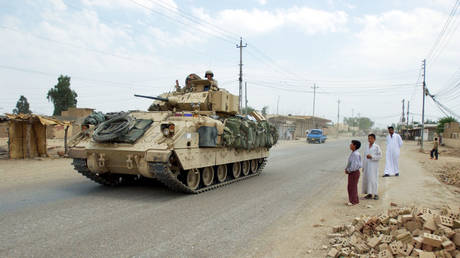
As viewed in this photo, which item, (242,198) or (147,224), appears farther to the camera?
(242,198)

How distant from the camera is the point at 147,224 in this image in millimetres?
5570

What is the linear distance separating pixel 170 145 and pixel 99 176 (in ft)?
8.10

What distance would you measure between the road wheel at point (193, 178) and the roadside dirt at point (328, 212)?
107 inches

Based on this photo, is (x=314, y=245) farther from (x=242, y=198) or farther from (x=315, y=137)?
(x=315, y=137)

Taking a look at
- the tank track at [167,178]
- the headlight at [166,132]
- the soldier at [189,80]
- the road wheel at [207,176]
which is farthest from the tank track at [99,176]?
the soldier at [189,80]

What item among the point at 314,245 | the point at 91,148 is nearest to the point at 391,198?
the point at 314,245

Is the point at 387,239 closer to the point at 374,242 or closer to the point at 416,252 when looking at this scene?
the point at 374,242

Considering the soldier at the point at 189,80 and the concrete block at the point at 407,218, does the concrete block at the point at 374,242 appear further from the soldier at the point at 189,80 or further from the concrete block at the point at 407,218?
the soldier at the point at 189,80

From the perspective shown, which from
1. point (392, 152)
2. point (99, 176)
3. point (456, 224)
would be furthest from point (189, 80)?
point (456, 224)

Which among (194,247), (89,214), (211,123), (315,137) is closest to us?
(194,247)

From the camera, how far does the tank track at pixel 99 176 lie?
8312 mm

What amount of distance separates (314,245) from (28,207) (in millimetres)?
5215

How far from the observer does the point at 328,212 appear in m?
6.79

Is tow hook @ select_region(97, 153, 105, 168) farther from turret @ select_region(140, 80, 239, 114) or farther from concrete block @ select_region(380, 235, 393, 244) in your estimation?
concrete block @ select_region(380, 235, 393, 244)
